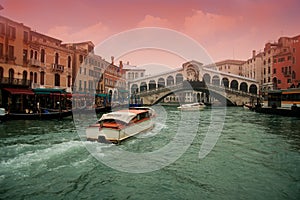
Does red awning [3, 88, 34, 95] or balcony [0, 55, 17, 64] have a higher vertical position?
balcony [0, 55, 17, 64]

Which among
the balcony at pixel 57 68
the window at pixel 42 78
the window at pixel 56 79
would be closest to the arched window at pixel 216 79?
the balcony at pixel 57 68

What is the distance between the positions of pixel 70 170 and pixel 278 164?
651cm

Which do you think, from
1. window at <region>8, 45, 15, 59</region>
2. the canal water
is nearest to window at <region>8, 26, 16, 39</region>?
window at <region>8, 45, 15, 59</region>

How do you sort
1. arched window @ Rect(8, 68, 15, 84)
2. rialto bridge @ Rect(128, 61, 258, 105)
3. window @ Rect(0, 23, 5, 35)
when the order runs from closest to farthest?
window @ Rect(0, 23, 5, 35), arched window @ Rect(8, 68, 15, 84), rialto bridge @ Rect(128, 61, 258, 105)

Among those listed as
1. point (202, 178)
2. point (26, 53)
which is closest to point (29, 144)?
point (202, 178)

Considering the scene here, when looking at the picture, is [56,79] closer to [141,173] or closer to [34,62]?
[34,62]

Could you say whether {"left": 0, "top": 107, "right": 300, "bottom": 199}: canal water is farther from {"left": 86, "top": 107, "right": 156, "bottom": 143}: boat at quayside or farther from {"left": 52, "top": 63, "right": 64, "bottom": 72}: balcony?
{"left": 52, "top": 63, "right": 64, "bottom": 72}: balcony

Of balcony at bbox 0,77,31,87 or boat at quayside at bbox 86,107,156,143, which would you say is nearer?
boat at quayside at bbox 86,107,156,143

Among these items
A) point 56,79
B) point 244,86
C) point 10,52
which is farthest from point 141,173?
point 244,86

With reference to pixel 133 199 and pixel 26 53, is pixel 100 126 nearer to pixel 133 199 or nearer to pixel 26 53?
pixel 133 199

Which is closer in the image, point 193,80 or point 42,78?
point 42,78

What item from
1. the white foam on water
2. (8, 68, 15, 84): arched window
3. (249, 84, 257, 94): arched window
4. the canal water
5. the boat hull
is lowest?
the canal water

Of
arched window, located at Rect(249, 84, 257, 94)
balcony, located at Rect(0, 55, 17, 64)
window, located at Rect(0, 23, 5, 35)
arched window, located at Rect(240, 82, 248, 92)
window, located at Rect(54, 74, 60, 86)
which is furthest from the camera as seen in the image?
arched window, located at Rect(240, 82, 248, 92)

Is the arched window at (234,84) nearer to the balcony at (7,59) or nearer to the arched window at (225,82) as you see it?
the arched window at (225,82)
